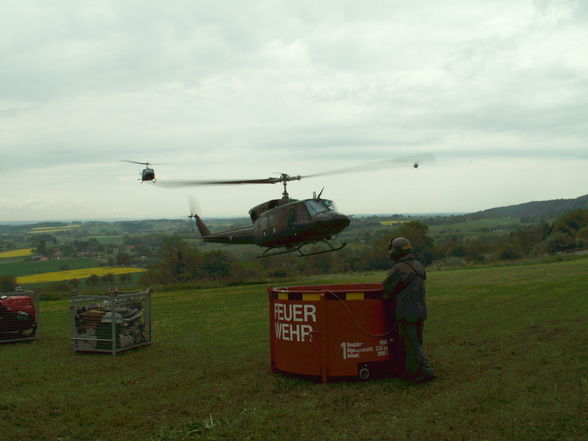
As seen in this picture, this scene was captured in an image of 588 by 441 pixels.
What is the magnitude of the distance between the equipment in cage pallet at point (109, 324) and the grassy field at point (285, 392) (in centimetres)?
34

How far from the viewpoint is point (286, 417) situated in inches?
255

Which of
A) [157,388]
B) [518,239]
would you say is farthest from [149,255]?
[157,388]

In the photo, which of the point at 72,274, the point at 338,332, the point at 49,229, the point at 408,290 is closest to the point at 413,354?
the point at 408,290

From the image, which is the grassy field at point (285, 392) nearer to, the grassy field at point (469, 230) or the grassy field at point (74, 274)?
the grassy field at point (74, 274)

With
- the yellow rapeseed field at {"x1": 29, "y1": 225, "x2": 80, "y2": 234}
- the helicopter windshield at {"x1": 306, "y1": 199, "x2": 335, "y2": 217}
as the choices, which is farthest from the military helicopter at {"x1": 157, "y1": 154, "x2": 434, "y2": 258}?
the yellow rapeseed field at {"x1": 29, "y1": 225, "x2": 80, "y2": 234}

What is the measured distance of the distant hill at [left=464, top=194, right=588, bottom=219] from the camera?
130500 mm

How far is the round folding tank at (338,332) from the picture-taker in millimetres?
8156

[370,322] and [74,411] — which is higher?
[370,322]

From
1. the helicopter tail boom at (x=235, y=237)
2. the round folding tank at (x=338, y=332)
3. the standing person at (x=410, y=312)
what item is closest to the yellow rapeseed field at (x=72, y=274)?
the helicopter tail boom at (x=235, y=237)

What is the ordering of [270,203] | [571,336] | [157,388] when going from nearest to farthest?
[157,388]
[571,336]
[270,203]

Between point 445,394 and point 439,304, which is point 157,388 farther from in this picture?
point 439,304

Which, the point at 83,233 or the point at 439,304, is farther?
the point at 83,233

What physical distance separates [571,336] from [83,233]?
120522mm

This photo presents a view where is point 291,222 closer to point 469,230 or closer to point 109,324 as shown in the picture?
point 109,324
